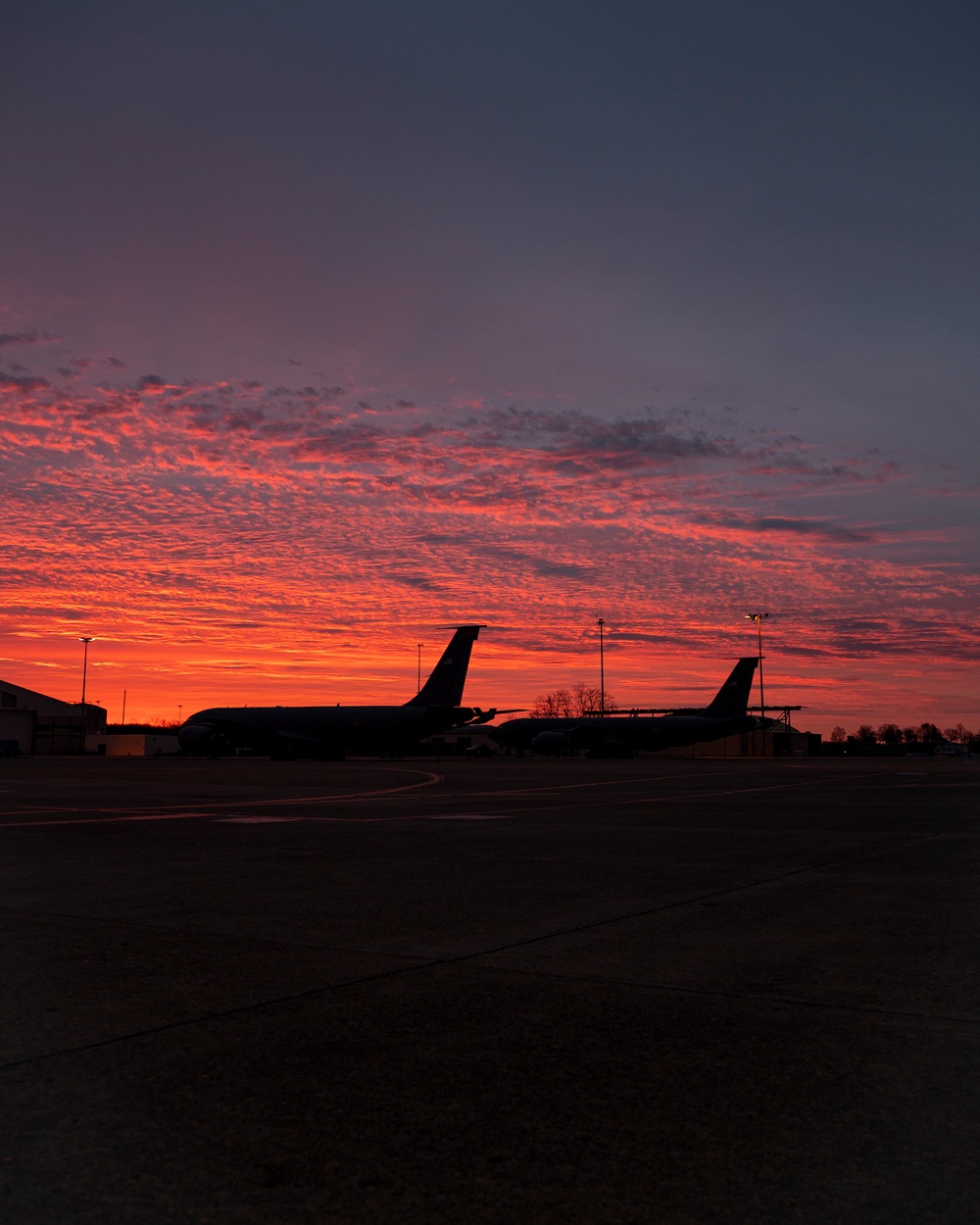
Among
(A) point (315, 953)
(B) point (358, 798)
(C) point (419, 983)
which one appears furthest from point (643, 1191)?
(B) point (358, 798)

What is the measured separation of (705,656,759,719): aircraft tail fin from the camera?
77438mm

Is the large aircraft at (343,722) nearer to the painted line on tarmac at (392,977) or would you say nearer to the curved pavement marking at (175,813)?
the curved pavement marking at (175,813)

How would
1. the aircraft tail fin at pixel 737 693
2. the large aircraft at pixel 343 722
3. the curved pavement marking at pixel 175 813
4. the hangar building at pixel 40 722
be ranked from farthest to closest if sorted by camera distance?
1. the hangar building at pixel 40 722
2. the aircraft tail fin at pixel 737 693
3. the large aircraft at pixel 343 722
4. the curved pavement marking at pixel 175 813

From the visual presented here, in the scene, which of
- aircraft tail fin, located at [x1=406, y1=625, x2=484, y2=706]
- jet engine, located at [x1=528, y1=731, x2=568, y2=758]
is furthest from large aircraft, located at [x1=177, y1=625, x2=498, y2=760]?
jet engine, located at [x1=528, y1=731, x2=568, y2=758]

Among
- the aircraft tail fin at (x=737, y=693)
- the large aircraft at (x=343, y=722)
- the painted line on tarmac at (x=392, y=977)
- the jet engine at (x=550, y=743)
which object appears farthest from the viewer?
the jet engine at (x=550, y=743)

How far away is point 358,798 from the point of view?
83.0ft

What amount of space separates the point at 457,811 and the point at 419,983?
570 inches

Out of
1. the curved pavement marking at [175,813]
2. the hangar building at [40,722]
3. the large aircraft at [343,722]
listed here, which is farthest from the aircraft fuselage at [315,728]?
the hangar building at [40,722]

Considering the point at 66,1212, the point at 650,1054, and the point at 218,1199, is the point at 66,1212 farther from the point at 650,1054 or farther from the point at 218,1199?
the point at 650,1054

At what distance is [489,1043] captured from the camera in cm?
483

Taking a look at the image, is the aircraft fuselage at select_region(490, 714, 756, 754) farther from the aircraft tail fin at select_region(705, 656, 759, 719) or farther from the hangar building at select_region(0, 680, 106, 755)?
the hangar building at select_region(0, 680, 106, 755)

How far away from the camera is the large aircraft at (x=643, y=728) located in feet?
254

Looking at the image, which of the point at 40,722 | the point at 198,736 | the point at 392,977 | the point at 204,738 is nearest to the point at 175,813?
the point at 392,977

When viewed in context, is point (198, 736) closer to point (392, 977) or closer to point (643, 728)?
point (643, 728)
